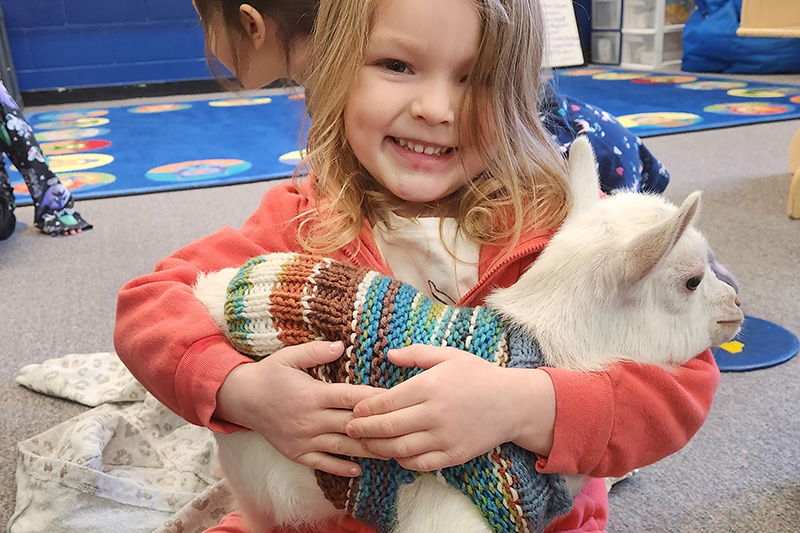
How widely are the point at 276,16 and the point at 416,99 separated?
326 millimetres

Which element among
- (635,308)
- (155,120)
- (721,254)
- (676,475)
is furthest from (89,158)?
(635,308)

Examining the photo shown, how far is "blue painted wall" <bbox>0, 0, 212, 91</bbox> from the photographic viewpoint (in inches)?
182

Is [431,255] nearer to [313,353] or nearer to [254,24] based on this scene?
[313,353]

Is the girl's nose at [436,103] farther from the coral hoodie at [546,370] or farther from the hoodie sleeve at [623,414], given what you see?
the hoodie sleeve at [623,414]

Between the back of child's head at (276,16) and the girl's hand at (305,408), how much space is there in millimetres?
519

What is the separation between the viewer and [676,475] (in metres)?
1.06

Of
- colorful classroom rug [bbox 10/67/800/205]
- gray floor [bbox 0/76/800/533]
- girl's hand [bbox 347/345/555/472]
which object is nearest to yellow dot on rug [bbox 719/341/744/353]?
gray floor [bbox 0/76/800/533]

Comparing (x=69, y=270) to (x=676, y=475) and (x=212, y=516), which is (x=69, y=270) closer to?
(x=212, y=516)

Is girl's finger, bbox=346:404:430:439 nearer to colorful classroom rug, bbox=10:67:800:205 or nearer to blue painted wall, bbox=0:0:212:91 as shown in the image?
colorful classroom rug, bbox=10:67:800:205

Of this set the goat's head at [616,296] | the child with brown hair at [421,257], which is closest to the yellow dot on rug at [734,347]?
the child with brown hair at [421,257]

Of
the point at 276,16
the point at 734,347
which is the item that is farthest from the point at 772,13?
the point at 276,16

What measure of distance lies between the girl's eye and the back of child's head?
21cm

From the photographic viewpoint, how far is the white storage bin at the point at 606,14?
535 centimetres

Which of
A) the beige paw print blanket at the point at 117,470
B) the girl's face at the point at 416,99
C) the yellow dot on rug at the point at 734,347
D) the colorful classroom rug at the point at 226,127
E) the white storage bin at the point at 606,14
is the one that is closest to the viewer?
the girl's face at the point at 416,99
